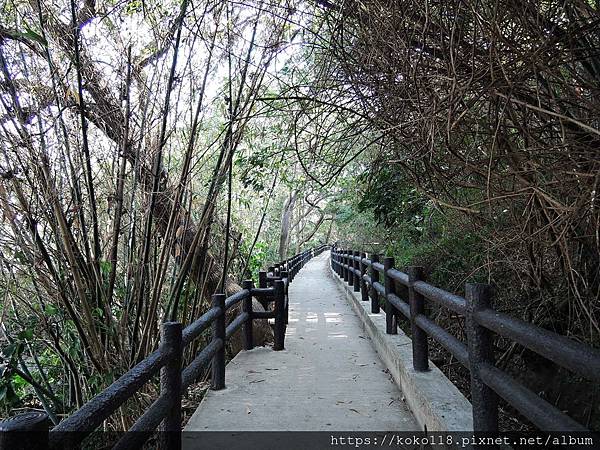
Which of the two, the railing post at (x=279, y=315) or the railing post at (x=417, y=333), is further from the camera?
the railing post at (x=279, y=315)

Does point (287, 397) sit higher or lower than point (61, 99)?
lower

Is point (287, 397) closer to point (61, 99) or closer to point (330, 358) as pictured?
point (330, 358)

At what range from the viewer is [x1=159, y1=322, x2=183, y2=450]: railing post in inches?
96.3

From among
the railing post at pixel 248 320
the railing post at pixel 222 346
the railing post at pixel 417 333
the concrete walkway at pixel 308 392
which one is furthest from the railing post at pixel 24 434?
the railing post at pixel 248 320

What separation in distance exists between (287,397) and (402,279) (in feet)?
4.89

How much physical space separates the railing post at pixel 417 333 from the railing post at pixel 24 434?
2828mm

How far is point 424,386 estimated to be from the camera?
10.3ft

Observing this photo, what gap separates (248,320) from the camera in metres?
5.23

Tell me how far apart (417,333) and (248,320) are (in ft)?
7.48

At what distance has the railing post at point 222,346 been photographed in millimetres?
3791

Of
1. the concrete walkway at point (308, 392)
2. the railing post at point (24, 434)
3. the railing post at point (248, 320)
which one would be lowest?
the concrete walkway at point (308, 392)

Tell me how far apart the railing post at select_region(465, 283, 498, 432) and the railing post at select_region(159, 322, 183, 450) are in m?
1.59

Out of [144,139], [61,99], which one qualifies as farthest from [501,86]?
[61,99]

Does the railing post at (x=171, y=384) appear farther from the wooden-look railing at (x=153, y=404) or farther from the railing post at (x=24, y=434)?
the railing post at (x=24, y=434)
